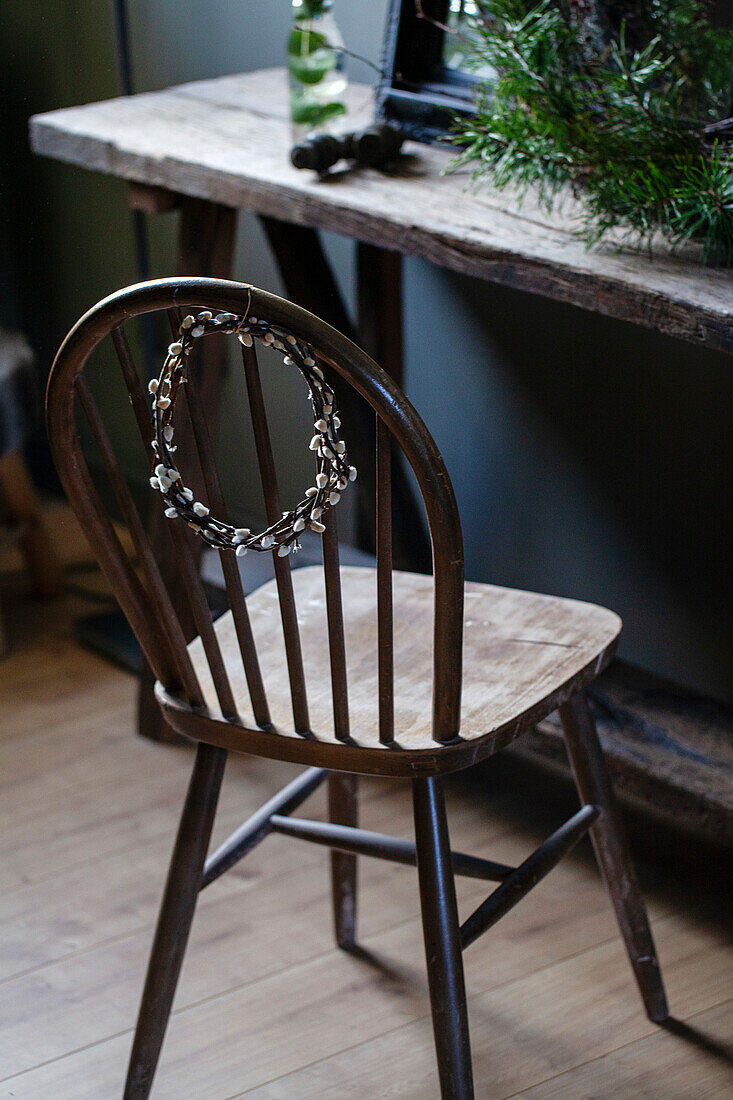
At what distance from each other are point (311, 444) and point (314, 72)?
81 cm

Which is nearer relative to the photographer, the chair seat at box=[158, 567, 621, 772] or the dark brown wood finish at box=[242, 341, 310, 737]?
the dark brown wood finish at box=[242, 341, 310, 737]

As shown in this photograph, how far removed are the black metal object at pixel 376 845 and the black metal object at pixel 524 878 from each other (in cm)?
2

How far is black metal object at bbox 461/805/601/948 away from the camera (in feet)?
3.47

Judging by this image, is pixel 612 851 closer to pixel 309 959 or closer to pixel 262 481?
pixel 309 959


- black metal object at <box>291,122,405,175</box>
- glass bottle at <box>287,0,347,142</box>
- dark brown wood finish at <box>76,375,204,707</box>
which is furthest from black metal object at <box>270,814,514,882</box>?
glass bottle at <box>287,0,347,142</box>

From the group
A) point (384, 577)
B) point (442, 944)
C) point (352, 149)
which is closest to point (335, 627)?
point (384, 577)

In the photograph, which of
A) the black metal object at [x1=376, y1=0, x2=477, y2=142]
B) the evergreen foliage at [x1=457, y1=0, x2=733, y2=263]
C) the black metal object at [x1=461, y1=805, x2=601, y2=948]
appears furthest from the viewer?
the black metal object at [x1=376, y1=0, x2=477, y2=142]

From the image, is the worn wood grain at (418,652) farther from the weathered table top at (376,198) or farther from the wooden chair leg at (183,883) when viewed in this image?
the weathered table top at (376,198)

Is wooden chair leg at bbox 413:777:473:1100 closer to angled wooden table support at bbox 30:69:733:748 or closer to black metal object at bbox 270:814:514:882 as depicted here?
black metal object at bbox 270:814:514:882

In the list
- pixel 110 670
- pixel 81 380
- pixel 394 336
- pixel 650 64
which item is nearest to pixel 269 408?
pixel 81 380

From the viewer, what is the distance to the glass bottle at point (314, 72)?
58.4 inches

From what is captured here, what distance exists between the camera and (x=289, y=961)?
1393mm

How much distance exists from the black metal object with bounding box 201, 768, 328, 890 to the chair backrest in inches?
7.9

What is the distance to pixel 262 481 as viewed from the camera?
0.88 metres
